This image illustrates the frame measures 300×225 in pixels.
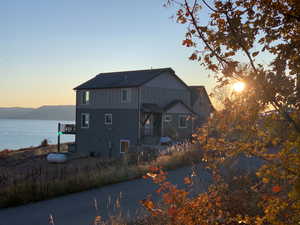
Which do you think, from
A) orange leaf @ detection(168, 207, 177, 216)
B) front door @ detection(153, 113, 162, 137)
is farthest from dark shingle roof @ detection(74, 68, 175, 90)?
orange leaf @ detection(168, 207, 177, 216)

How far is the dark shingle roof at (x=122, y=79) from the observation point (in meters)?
31.9

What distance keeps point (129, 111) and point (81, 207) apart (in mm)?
23109

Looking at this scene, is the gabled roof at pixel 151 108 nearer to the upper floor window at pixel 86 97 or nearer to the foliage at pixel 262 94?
the upper floor window at pixel 86 97

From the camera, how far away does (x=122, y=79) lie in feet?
111

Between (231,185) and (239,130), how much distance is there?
5073mm

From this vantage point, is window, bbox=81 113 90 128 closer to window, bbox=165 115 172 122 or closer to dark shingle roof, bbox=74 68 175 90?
dark shingle roof, bbox=74 68 175 90

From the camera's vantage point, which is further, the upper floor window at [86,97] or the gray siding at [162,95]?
the upper floor window at [86,97]

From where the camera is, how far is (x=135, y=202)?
342 inches

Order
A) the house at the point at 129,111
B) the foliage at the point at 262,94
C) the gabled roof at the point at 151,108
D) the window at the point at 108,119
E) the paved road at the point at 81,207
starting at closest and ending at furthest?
the foliage at the point at 262,94 < the paved road at the point at 81,207 < the gabled roof at the point at 151,108 < the house at the point at 129,111 < the window at the point at 108,119

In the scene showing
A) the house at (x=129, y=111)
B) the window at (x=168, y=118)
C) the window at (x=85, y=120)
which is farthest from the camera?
the window at (x=85, y=120)

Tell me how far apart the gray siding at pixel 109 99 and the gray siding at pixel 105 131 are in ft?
1.26

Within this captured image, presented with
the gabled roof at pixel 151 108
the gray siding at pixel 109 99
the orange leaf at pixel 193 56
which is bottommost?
the orange leaf at pixel 193 56

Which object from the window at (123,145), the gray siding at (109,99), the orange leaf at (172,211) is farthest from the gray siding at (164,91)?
the orange leaf at (172,211)

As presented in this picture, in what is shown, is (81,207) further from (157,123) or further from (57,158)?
(157,123)
